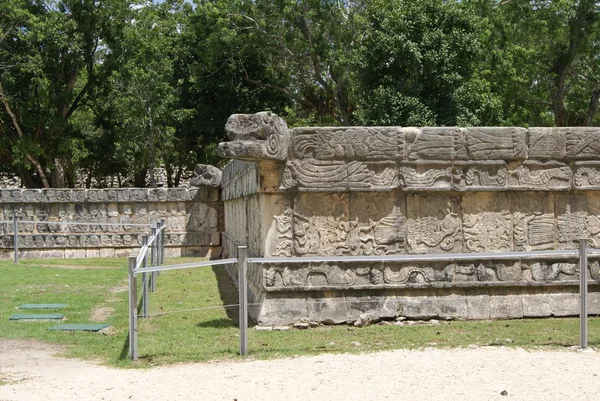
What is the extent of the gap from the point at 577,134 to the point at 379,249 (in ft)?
8.67

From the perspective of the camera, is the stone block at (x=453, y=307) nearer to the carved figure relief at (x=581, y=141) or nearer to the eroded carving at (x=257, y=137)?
the carved figure relief at (x=581, y=141)

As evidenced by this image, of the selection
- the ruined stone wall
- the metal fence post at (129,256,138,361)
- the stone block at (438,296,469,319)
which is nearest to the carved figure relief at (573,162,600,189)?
the stone block at (438,296,469,319)

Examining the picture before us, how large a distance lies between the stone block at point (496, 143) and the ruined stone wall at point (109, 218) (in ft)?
36.0

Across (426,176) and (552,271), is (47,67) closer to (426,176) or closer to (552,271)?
(426,176)

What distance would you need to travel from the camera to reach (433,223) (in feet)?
27.4

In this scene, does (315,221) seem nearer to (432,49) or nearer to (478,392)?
(478,392)

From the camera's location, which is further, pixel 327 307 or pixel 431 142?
pixel 431 142

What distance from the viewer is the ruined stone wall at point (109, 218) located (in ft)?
59.9

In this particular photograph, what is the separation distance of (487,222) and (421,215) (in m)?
0.79

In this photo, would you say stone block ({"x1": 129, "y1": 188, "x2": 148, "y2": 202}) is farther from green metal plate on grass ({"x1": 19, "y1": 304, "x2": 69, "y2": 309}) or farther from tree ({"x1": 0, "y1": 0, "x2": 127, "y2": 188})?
tree ({"x1": 0, "y1": 0, "x2": 127, "y2": 188})

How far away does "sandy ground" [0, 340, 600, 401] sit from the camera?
5191 millimetres

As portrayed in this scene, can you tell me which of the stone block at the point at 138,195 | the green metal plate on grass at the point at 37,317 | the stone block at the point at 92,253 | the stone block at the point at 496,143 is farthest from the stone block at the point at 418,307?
the stone block at the point at 92,253

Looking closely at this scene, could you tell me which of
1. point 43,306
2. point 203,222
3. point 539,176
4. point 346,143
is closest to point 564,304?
point 539,176

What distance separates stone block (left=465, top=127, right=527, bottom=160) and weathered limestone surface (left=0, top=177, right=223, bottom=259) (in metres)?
11.0
